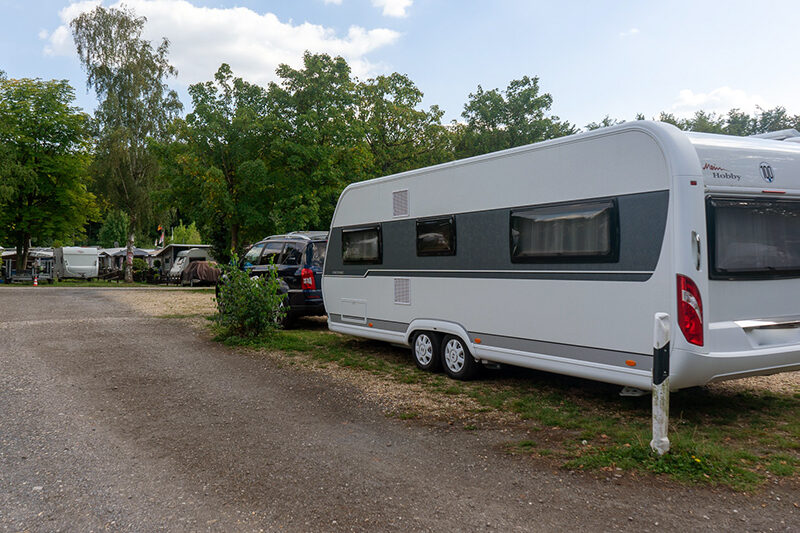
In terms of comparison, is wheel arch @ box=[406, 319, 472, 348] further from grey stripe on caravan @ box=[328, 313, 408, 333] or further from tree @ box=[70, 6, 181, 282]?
tree @ box=[70, 6, 181, 282]

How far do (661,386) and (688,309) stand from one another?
2.35ft

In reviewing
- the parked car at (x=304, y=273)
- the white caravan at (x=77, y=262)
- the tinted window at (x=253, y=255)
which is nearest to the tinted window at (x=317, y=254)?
the parked car at (x=304, y=273)

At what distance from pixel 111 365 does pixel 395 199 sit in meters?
4.44

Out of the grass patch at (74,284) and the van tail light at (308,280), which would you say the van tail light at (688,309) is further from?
the grass patch at (74,284)

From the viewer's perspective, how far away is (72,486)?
3.85 metres

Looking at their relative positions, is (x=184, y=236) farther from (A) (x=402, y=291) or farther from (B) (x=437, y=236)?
(B) (x=437, y=236)

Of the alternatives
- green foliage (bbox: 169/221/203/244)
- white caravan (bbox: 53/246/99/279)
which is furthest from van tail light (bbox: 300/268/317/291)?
green foliage (bbox: 169/221/203/244)

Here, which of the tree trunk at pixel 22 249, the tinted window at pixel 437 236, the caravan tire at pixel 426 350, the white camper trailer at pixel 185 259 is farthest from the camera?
the white camper trailer at pixel 185 259

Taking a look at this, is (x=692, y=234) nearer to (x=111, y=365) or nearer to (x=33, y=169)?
(x=111, y=365)

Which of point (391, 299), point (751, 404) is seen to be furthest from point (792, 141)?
point (391, 299)

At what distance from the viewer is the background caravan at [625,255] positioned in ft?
15.2

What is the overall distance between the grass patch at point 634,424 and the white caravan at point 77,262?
33445 millimetres

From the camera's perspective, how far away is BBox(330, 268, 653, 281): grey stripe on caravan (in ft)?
16.4

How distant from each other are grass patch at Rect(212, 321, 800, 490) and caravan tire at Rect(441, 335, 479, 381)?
12 cm
